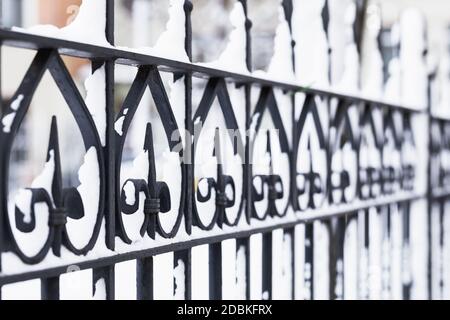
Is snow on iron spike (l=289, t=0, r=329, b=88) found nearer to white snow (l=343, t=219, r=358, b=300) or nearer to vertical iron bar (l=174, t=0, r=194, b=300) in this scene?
white snow (l=343, t=219, r=358, b=300)

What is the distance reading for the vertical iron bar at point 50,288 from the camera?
0.96 m

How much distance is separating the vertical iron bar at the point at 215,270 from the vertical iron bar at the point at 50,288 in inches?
15.2

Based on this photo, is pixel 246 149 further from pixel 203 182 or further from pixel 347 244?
pixel 347 244

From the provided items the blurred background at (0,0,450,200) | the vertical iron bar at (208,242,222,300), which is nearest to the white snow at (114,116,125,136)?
the vertical iron bar at (208,242,222,300)

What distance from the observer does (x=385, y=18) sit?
10664 millimetres

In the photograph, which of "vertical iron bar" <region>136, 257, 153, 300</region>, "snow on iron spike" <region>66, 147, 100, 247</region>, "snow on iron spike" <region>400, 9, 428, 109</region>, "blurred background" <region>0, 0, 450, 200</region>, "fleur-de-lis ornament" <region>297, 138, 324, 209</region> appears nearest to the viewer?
"snow on iron spike" <region>66, 147, 100, 247</region>

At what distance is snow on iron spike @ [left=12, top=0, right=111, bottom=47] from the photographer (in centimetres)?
98

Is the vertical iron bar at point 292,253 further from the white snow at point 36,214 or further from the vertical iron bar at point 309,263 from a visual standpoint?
the white snow at point 36,214

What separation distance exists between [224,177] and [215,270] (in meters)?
0.16

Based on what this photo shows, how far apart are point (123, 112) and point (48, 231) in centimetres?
22

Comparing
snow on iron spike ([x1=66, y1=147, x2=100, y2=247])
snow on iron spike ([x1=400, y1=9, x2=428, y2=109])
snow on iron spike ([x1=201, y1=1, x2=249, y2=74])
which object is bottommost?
snow on iron spike ([x1=66, y1=147, x2=100, y2=247])

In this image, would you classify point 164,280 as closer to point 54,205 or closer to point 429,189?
point 54,205

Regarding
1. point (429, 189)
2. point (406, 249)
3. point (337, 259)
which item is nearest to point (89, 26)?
point (337, 259)

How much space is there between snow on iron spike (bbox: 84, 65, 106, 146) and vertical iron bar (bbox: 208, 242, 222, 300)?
0.37 m
